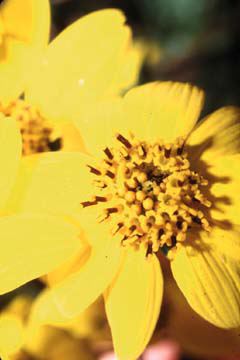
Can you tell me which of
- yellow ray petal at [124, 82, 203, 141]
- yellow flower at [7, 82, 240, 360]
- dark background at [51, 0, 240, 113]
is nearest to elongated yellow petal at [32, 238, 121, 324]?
yellow flower at [7, 82, 240, 360]

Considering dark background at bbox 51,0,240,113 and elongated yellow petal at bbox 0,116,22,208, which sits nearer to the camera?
elongated yellow petal at bbox 0,116,22,208

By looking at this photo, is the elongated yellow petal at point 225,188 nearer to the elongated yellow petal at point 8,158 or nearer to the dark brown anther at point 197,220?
the dark brown anther at point 197,220

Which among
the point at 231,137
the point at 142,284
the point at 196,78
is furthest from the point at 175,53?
the point at 142,284

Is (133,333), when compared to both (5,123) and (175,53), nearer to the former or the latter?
(5,123)

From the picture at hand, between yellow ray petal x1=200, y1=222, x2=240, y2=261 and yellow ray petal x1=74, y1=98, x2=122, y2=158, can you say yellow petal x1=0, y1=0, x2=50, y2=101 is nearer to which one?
yellow ray petal x1=74, y1=98, x2=122, y2=158

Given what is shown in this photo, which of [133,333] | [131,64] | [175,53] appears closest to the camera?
[133,333]

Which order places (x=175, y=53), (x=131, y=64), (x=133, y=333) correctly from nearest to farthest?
1. (x=133, y=333)
2. (x=131, y=64)
3. (x=175, y=53)

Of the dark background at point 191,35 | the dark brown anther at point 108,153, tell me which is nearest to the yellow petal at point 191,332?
the dark brown anther at point 108,153
